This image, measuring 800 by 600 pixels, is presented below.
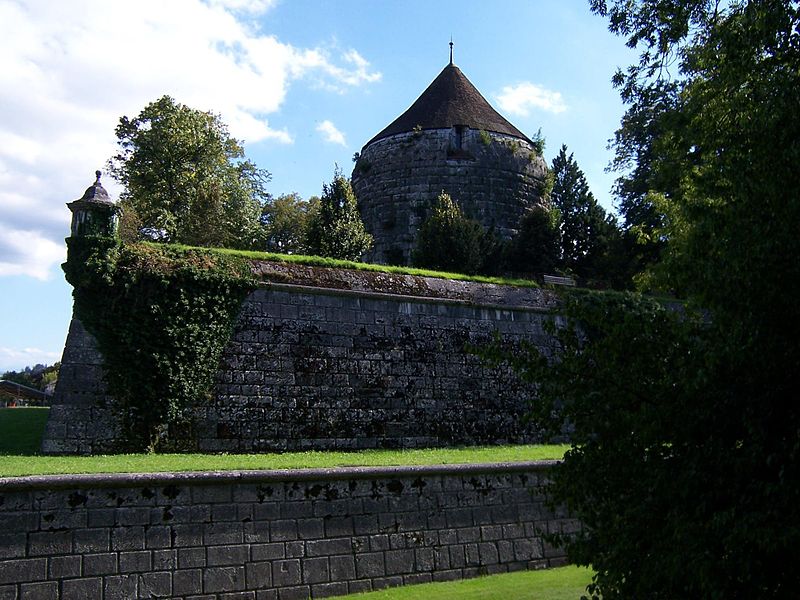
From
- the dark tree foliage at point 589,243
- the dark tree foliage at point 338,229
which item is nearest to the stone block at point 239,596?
→ the dark tree foliage at point 338,229

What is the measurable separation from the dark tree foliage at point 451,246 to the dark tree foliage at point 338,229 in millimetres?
1991

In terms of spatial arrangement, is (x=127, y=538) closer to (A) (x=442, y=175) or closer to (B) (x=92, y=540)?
(B) (x=92, y=540)

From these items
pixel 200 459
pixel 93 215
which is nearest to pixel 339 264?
pixel 93 215

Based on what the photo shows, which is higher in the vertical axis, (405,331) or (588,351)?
(405,331)

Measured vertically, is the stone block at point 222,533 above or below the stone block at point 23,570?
above

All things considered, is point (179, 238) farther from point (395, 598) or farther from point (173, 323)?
point (395, 598)

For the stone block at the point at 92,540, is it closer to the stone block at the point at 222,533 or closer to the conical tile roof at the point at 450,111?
the stone block at the point at 222,533

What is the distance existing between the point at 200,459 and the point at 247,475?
2039 millimetres

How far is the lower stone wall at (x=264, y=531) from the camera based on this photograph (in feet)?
23.1

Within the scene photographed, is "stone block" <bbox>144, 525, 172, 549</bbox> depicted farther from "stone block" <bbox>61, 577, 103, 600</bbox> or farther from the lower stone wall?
"stone block" <bbox>61, 577, 103, 600</bbox>

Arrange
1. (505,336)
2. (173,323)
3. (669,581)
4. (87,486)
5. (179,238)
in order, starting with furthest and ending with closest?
1. (179,238)
2. (505,336)
3. (173,323)
4. (87,486)
5. (669,581)

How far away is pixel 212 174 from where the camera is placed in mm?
25406

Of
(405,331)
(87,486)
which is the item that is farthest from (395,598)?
(405,331)

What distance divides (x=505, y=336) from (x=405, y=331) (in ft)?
8.00
